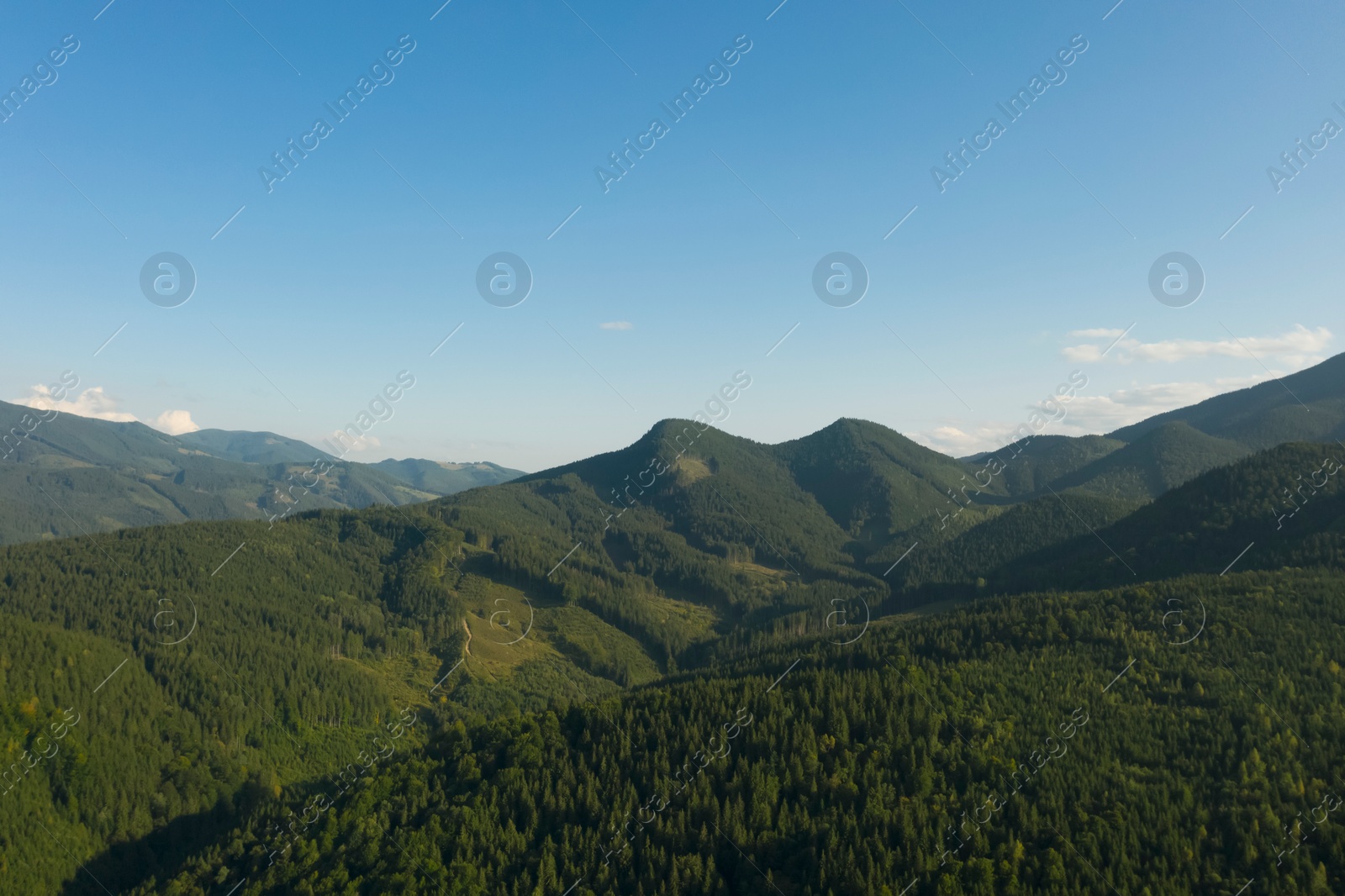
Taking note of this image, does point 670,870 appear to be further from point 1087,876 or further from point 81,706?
point 81,706

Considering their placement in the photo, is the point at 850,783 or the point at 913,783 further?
the point at 850,783

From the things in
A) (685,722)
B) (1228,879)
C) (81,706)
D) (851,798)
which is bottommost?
(1228,879)

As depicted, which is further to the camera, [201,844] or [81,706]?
[81,706]

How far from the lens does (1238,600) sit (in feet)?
548

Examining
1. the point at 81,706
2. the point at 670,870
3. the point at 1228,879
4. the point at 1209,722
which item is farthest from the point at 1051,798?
the point at 81,706

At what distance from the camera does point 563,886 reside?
109250mm

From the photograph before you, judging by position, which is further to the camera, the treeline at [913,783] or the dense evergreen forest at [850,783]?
the dense evergreen forest at [850,783]

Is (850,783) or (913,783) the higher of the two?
(850,783)

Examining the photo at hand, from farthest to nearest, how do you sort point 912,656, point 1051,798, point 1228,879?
point 912,656 < point 1051,798 < point 1228,879

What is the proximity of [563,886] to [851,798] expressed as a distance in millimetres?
44158

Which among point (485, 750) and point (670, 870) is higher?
point (485, 750)

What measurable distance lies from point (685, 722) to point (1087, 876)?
67.5 meters

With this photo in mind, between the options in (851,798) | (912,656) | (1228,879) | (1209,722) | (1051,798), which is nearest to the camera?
(1228,879)

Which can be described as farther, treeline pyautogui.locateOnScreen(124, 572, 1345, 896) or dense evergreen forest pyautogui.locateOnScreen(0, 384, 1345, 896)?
dense evergreen forest pyautogui.locateOnScreen(0, 384, 1345, 896)
